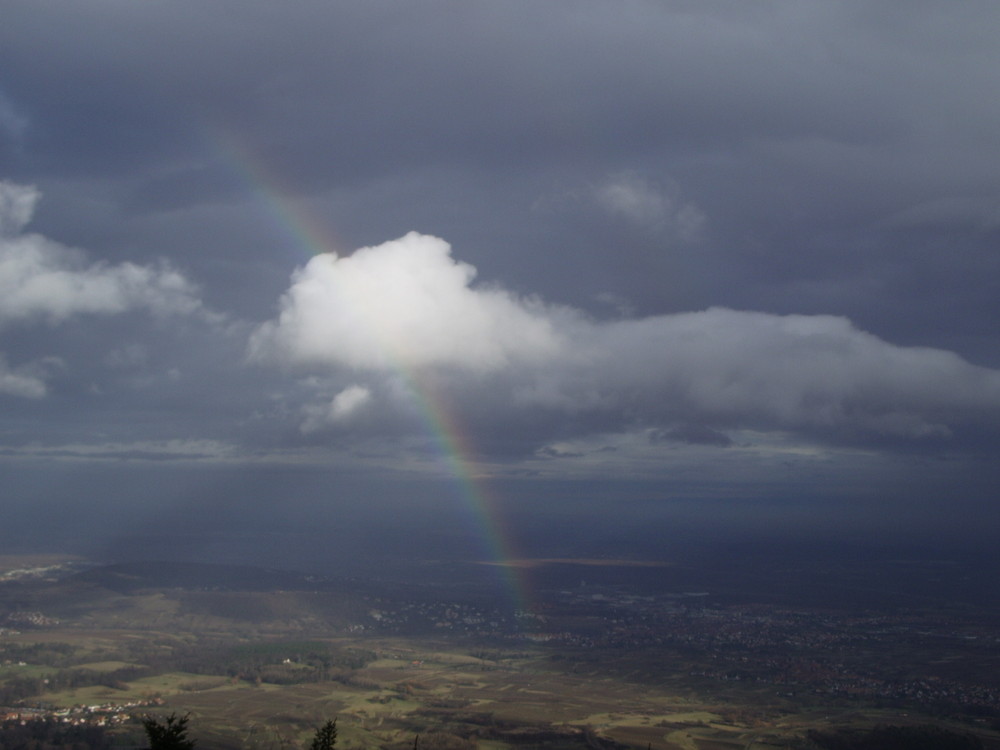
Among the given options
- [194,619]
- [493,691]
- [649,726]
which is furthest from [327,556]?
[649,726]

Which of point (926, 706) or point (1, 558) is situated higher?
point (1, 558)

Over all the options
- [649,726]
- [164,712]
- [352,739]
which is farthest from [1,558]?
[649,726]

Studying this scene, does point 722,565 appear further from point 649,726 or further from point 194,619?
point 649,726

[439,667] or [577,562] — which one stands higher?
[577,562]

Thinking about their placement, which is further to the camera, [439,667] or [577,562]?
[577,562]

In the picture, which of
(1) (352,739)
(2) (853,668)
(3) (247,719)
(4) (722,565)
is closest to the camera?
(1) (352,739)

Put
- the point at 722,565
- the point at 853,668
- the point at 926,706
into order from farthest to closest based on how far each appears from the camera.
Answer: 1. the point at 722,565
2. the point at 853,668
3. the point at 926,706

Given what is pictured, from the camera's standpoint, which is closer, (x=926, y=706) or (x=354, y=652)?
(x=926, y=706)

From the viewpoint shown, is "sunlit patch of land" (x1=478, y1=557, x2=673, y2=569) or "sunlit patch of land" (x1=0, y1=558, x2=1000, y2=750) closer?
"sunlit patch of land" (x1=0, y1=558, x2=1000, y2=750)

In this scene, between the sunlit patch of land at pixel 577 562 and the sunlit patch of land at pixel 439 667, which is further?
the sunlit patch of land at pixel 577 562
